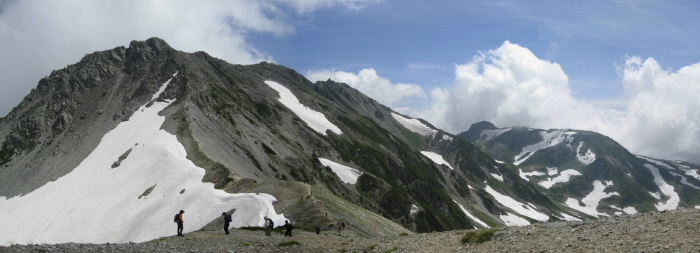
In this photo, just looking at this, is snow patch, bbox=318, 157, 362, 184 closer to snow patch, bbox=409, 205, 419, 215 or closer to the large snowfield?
snow patch, bbox=409, 205, 419, 215

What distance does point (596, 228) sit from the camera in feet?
62.7

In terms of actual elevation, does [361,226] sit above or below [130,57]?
below

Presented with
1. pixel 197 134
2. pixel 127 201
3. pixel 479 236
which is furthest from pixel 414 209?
pixel 479 236

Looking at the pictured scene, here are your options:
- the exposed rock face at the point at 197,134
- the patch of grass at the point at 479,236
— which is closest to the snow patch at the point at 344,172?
the exposed rock face at the point at 197,134

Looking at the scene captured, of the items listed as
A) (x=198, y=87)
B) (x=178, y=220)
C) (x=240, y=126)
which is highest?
(x=198, y=87)

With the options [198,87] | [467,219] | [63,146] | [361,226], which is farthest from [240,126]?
[467,219]

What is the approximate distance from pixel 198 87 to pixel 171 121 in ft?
110

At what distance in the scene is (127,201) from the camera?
211 ft

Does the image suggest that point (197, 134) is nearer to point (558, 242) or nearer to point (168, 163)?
point (168, 163)

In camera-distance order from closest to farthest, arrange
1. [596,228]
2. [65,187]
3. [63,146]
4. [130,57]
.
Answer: [596,228] → [65,187] → [63,146] → [130,57]

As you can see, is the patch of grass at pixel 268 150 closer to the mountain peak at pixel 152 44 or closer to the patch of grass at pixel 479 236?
the mountain peak at pixel 152 44

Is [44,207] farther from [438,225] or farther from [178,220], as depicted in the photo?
[438,225]

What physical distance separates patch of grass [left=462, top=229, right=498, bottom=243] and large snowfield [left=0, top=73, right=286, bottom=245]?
25.6 meters

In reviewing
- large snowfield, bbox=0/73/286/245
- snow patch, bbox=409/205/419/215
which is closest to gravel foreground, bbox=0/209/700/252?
large snowfield, bbox=0/73/286/245
